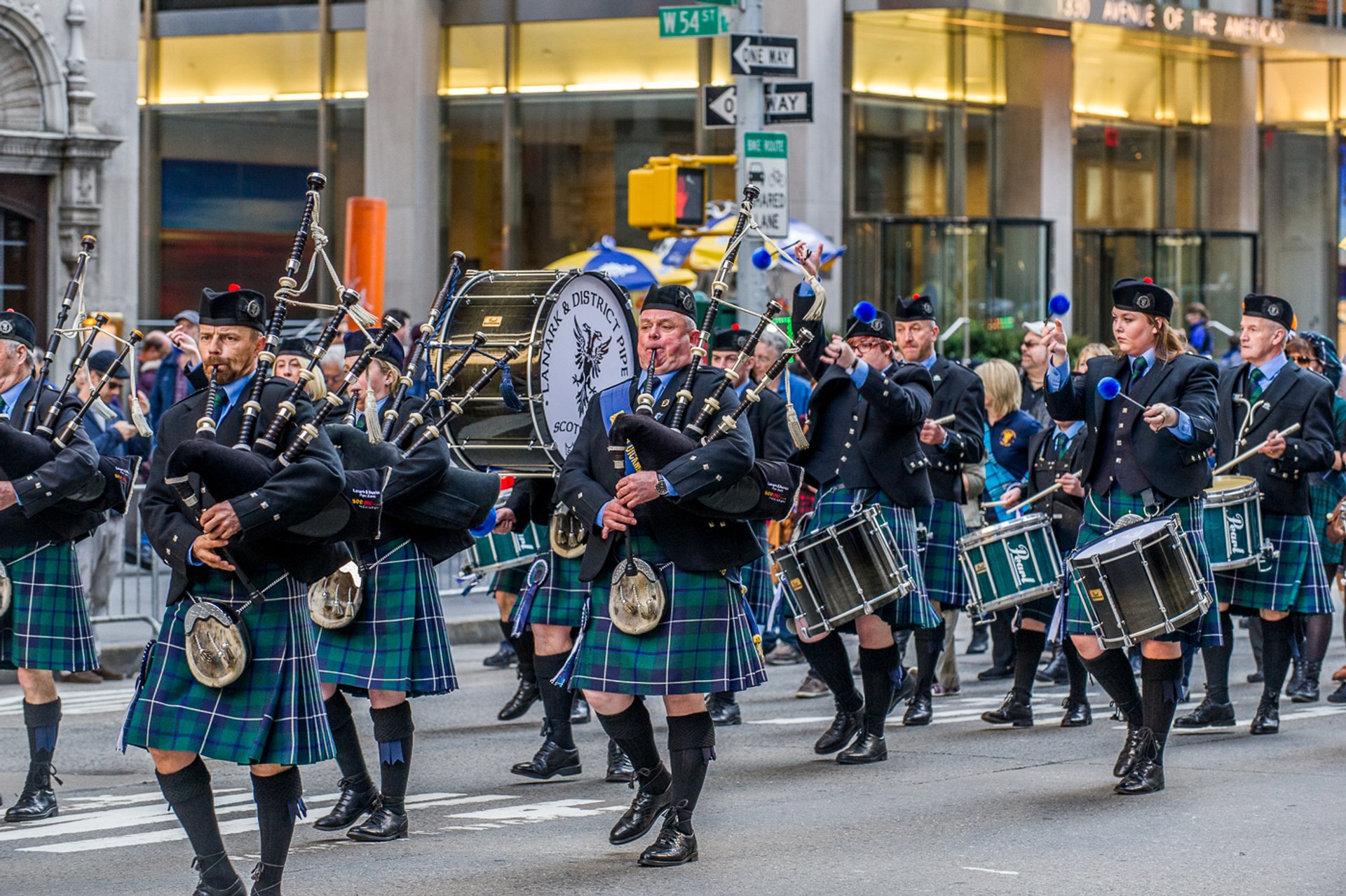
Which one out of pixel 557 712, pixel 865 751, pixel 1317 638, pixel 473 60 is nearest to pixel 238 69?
pixel 473 60

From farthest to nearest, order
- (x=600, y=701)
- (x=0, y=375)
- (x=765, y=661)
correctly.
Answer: (x=765, y=661) < (x=0, y=375) < (x=600, y=701)

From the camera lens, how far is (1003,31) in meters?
25.6

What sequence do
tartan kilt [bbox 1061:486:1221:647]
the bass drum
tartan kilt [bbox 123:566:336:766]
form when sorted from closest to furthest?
tartan kilt [bbox 123:566:336:766], tartan kilt [bbox 1061:486:1221:647], the bass drum

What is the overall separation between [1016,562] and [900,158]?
15.4 m

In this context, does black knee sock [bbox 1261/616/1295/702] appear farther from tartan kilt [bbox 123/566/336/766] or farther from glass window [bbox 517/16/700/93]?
glass window [bbox 517/16/700/93]

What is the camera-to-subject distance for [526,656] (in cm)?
965

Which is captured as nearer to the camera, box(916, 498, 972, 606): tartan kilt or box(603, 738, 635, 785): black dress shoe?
box(603, 738, 635, 785): black dress shoe

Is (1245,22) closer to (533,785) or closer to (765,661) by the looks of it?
(765,661)

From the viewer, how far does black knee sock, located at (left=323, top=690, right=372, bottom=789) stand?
7.07m

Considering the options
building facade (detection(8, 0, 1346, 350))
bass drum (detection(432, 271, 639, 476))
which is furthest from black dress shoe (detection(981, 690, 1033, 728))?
building facade (detection(8, 0, 1346, 350))

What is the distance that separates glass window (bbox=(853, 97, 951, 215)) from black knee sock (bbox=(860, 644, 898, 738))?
15.8 m

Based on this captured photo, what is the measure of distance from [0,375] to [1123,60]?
22.3 m

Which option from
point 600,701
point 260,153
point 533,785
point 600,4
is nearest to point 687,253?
point 600,4

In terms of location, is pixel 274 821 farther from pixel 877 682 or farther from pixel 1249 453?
pixel 1249 453
